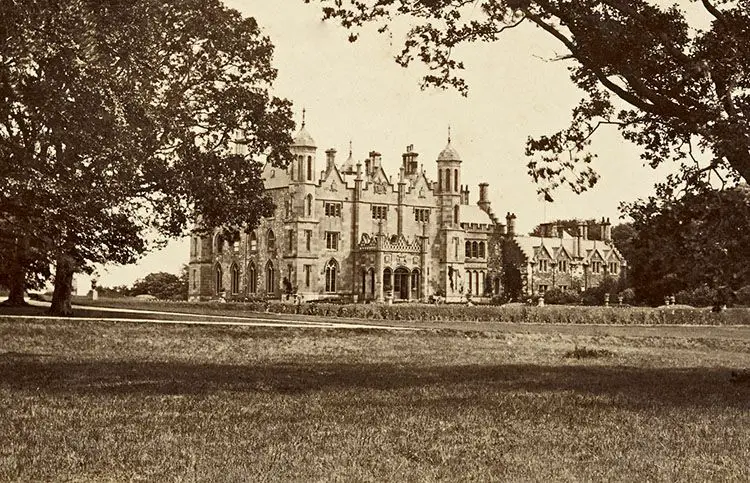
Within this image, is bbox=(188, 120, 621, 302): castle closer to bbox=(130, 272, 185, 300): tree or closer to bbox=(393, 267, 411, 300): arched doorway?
bbox=(393, 267, 411, 300): arched doorway

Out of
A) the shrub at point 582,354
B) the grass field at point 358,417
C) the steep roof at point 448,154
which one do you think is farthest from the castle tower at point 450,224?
the grass field at point 358,417

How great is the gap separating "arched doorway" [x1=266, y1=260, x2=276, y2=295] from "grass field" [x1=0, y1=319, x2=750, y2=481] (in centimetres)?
5166

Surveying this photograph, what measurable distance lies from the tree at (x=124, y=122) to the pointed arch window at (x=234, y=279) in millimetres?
43280

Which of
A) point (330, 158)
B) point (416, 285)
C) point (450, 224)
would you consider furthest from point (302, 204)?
point (450, 224)

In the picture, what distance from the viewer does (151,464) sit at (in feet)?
26.0

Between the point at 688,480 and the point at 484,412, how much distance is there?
13.0 feet

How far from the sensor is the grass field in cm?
796

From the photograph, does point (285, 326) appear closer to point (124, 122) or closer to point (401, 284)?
point (124, 122)

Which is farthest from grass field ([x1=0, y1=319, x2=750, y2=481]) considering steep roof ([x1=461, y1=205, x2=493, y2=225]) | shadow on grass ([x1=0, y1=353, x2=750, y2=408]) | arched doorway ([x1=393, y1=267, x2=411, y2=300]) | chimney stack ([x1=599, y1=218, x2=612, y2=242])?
chimney stack ([x1=599, y1=218, x2=612, y2=242])

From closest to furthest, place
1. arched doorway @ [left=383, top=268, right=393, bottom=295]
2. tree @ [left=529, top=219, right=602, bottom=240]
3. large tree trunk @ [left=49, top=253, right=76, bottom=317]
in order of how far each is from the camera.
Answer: large tree trunk @ [left=49, top=253, right=76, bottom=317]
arched doorway @ [left=383, top=268, right=393, bottom=295]
tree @ [left=529, top=219, right=602, bottom=240]

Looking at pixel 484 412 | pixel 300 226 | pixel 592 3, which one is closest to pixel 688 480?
pixel 484 412

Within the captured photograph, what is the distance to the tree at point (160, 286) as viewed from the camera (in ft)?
284

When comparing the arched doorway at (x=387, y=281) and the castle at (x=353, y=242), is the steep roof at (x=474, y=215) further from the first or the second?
the arched doorway at (x=387, y=281)

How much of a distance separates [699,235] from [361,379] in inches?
223
